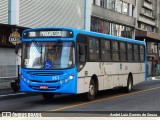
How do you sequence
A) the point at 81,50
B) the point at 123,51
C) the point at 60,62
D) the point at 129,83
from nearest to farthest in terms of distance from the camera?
the point at 60,62, the point at 81,50, the point at 123,51, the point at 129,83

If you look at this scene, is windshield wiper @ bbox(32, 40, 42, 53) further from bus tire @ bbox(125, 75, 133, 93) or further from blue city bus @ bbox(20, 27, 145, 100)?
bus tire @ bbox(125, 75, 133, 93)

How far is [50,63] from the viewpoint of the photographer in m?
16.1

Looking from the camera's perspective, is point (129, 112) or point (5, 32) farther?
point (5, 32)

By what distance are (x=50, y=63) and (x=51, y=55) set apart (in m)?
0.31

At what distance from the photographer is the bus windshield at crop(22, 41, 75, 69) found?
52.7 feet

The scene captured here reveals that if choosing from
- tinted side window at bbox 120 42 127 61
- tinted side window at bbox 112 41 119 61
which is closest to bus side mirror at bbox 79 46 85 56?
tinted side window at bbox 112 41 119 61

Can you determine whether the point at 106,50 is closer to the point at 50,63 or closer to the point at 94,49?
the point at 94,49

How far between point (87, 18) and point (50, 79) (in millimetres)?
25288

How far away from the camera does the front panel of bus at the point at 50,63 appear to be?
15982 mm

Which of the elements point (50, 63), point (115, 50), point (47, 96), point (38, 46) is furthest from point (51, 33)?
point (115, 50)

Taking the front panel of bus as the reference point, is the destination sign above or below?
above

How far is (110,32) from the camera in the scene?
50.0 m

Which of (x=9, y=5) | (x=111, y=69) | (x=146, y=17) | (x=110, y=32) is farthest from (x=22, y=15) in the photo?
(x=146, y=17)

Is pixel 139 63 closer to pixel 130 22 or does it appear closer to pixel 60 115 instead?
pixel 60 115
